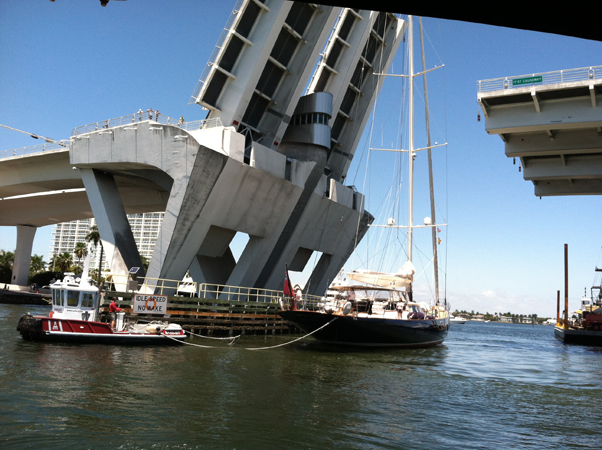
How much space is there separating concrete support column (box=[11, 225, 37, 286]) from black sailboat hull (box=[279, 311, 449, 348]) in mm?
47035

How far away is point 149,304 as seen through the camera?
25.8 meters

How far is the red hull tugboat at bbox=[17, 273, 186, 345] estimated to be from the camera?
68.7 ft

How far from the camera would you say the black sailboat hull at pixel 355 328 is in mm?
25109

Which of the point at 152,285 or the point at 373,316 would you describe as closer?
the point at 373,316

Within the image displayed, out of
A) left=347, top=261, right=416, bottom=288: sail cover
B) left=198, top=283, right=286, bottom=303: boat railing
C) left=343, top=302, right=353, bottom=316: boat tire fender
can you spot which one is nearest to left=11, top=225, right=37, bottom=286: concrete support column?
left=198, top=283, right=286, bottom=303: boat railing

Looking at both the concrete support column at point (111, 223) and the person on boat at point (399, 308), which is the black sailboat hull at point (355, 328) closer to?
the person on boat at point (399, 308)

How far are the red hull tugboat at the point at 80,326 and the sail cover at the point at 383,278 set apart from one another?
11702 millimetres

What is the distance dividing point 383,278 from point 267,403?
61.9 ft

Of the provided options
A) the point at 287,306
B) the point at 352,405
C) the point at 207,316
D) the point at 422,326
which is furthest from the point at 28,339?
the point at 422,326

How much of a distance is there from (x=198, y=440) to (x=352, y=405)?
5045 millimetres

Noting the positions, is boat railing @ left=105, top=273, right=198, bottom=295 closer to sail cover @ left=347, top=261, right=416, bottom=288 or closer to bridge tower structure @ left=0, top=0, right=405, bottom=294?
bridge tower structure @ left=0, top=0, right=405, bottom=294

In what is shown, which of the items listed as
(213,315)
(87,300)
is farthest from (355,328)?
(87,300)

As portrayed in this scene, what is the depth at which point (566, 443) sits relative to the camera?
10.8 m

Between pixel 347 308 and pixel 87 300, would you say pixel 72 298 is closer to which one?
pixel 87 300
